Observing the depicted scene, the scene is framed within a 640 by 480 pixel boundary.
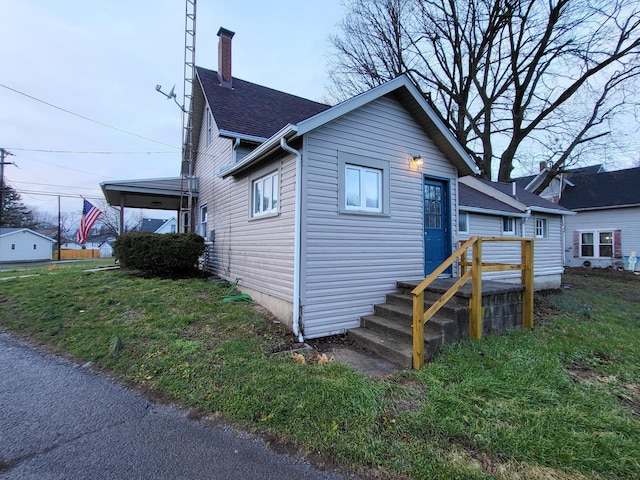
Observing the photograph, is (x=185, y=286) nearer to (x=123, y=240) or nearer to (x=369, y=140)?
(x=123, y=240)

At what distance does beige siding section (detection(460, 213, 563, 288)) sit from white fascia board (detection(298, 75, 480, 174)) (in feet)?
13.1

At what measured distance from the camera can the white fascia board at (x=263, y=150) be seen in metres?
4.75

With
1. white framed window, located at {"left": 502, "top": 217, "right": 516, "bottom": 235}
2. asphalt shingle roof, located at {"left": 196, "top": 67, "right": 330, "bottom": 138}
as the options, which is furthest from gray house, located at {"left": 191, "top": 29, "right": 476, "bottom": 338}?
white framed window, located at {"left": 502, "top": 217, "right": 516, "bottom": 235}

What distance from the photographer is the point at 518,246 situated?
11.2 meters

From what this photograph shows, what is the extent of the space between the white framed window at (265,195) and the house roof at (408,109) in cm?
42

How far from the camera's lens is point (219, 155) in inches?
374

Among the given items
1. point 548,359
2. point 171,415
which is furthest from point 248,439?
point 548,359

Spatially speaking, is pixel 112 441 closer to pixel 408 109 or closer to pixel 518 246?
pixel 408 109

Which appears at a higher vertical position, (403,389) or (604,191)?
(604,191)

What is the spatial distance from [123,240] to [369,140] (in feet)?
27.7

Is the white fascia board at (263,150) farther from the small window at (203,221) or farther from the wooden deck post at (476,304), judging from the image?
the small window at (203,221)

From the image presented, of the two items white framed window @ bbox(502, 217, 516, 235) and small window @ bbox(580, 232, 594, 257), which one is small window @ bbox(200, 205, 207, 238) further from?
small window @ bbox(580, 232, 594, 257)

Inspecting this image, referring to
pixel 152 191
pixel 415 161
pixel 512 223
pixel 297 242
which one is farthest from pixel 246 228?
pixel 512 223

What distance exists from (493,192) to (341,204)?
31.8 ft
